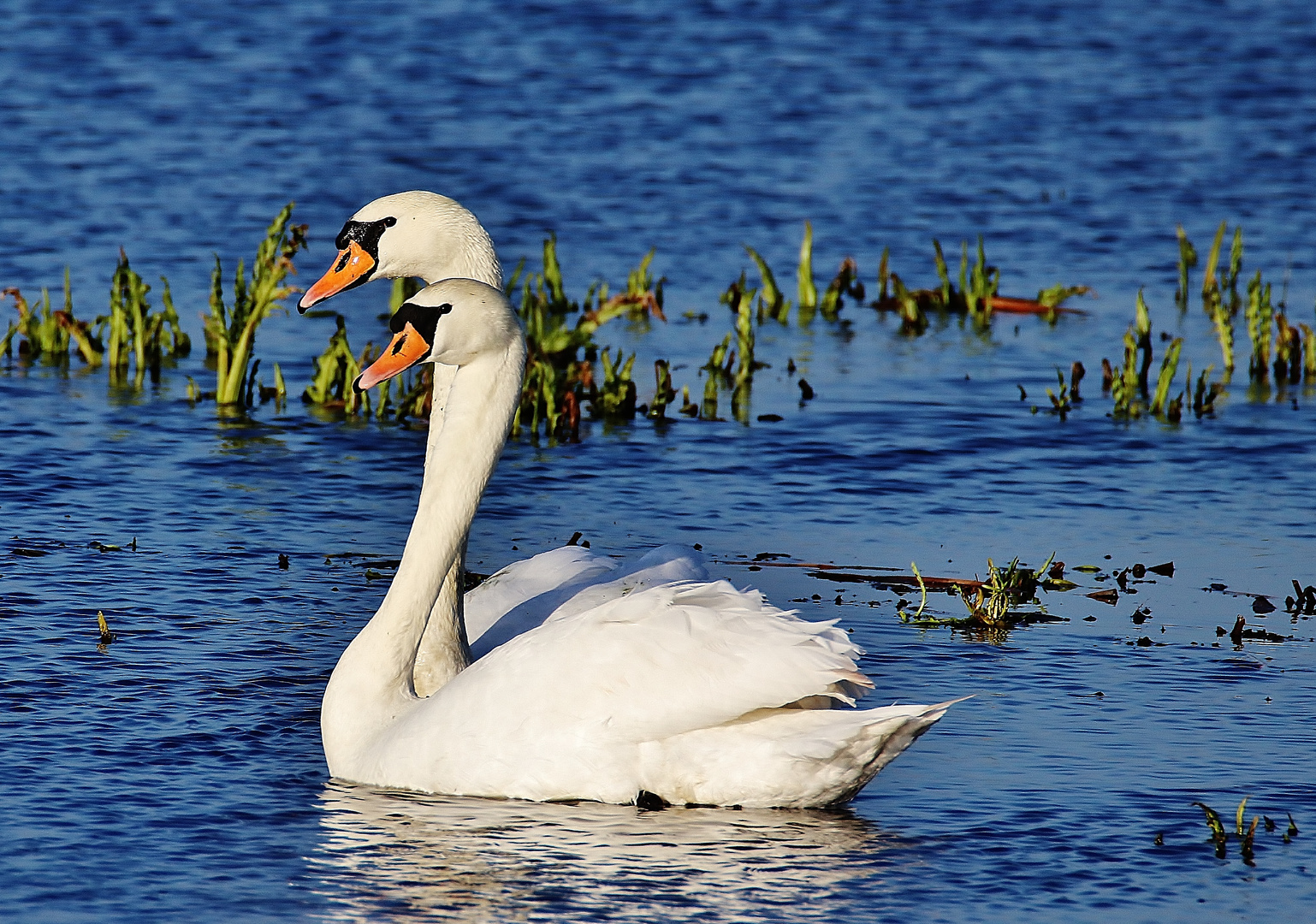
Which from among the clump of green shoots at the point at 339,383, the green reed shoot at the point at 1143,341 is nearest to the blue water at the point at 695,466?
the clump of green shoots at the point at 339,383

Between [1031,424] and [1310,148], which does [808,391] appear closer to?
[1031,424]

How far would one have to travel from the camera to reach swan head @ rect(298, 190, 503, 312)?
777 cm

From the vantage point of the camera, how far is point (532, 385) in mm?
11039

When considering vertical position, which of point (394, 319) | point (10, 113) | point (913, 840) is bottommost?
point (913, 840)

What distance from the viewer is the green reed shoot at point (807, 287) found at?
13922 mm

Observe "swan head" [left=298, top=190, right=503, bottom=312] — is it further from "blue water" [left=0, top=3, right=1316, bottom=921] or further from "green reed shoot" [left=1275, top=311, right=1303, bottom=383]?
"green reed shoot" [left=1275, top=311, right=1303, bottom=383]

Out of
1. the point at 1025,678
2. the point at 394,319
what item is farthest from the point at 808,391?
the point at 394,319

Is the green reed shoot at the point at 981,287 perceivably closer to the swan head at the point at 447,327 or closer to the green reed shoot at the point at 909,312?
the green reed shoot at the point at 909,312

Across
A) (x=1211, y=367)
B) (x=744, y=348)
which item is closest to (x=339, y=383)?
(x=744, y=348)

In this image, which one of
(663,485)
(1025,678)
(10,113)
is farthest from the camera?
(10,113)

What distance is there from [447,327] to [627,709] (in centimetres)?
147

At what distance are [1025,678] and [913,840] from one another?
1659mm

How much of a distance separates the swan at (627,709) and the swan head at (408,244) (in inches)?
38.4

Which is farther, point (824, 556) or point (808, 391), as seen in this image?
point (808, 391)
